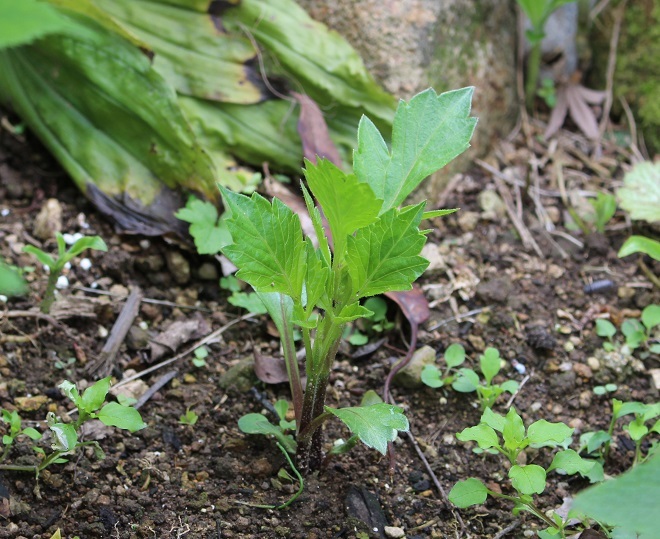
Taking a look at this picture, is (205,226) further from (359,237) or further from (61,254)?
(359,237)

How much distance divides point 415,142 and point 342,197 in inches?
11.4

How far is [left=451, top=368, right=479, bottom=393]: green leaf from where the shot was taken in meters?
2.02

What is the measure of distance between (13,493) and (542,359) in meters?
1.54

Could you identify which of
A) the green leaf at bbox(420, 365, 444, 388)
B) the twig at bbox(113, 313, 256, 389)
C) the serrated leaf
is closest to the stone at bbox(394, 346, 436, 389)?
the green leaf at bbox(420, 365, 444, 388)

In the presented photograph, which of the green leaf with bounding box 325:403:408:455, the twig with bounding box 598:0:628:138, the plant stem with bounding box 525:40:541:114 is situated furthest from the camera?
the twig with bounding box 598:0:628:138

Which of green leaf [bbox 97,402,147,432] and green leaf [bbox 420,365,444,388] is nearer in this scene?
green leaf [bbox 97,402,147,432]

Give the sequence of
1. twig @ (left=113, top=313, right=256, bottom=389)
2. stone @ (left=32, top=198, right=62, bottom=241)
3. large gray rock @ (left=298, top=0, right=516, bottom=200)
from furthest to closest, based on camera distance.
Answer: large gray rock @ (left=298, top=0, right=516, bottom=200)
stone @ (left=32, top=198, right=62, bottom=241)
twig @ (left=113, top=313, right=256, bottom=389)

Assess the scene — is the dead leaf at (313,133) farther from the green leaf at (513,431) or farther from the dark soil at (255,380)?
the green leaf at (513,431)

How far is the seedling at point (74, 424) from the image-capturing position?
1.63 meters

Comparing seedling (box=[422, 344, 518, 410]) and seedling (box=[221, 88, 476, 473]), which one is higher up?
seedling (box=[221, 88, 476, 473])

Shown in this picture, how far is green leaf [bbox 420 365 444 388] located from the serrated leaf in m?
→ 0.61

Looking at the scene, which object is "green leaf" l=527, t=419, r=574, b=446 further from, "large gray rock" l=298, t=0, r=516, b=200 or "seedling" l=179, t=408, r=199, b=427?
"large gray rock" l=298, t=0, r=516, b=200

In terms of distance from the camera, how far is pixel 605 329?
90.1 inches

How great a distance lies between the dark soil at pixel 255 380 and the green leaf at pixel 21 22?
3.94 ft
